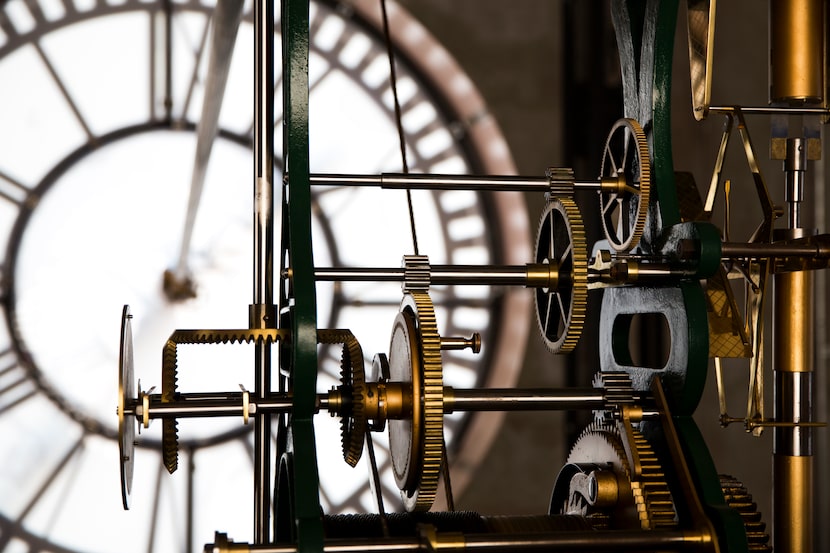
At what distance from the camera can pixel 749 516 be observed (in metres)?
1.04

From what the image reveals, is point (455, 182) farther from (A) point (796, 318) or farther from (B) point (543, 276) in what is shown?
(A) point (796, 318)

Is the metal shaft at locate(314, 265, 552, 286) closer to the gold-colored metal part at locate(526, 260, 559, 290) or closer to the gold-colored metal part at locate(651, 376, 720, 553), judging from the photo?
the gold-colored metal part at locate(526, 260, 559, 290)

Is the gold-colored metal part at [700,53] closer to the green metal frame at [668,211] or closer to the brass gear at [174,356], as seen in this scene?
the green metal frame at [668,211]

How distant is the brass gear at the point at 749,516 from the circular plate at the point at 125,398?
624 millimetres

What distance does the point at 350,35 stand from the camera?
280 cm

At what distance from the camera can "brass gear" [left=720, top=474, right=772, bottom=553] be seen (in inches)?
40.7

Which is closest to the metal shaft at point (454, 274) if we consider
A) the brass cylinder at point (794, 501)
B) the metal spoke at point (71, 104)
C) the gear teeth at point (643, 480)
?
the gear teeth at point (643, 480)

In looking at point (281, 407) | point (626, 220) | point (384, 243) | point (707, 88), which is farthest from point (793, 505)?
point (384, 243)

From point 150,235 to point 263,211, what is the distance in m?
1.65

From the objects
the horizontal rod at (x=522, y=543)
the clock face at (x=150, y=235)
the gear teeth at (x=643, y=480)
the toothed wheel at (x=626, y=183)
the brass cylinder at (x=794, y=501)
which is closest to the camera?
the horizontal rod at (x=522, y=543)

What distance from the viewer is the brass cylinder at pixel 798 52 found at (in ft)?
4.07

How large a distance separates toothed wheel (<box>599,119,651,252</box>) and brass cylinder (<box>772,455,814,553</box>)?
14.1 inches

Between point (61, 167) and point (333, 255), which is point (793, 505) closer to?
point (333, 255)

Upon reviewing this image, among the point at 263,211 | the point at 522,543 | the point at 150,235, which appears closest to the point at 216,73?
the point at 263,211
